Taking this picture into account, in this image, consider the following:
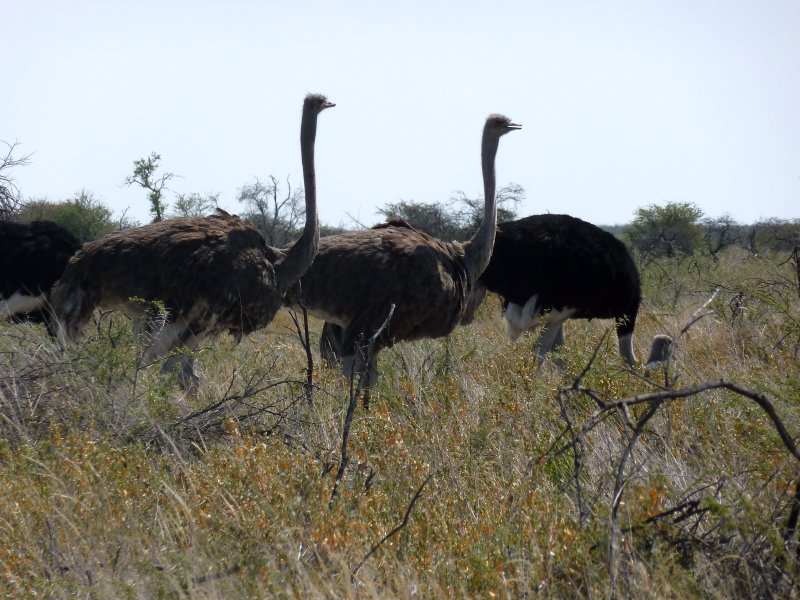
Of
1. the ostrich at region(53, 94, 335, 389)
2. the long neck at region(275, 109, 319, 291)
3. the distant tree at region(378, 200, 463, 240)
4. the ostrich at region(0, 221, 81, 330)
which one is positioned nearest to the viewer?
the ostrich at region(53, 94, 335, 389)

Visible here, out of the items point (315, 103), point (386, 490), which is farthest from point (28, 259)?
point (386, 490)

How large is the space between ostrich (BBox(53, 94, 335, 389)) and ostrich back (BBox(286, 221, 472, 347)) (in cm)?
54

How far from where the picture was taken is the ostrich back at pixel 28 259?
27.4 feet

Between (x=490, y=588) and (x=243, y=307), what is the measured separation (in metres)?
3.78

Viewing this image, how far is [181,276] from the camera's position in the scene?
6.23 metres

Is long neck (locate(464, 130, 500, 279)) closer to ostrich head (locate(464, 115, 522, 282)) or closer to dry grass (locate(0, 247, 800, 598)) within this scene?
ostrich head (locate(464, 115, 522, 282))

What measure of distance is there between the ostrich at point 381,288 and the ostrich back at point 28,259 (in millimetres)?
2247

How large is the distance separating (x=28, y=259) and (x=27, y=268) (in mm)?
69

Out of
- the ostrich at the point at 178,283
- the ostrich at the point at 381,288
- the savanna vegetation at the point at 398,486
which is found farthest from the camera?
the ostrich at the point at 381,288

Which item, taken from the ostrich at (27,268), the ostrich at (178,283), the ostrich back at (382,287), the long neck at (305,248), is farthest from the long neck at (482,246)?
the ostrich at (27,268)

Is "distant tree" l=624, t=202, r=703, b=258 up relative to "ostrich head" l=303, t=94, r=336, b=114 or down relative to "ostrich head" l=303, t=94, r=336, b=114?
down

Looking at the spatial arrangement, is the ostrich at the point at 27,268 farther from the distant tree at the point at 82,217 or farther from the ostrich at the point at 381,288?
the distant tree at the point at 82,217

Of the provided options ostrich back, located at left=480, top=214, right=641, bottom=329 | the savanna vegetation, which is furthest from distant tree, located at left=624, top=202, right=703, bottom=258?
the savanna vegetation

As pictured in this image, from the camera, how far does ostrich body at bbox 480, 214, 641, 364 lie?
28.0 feet
